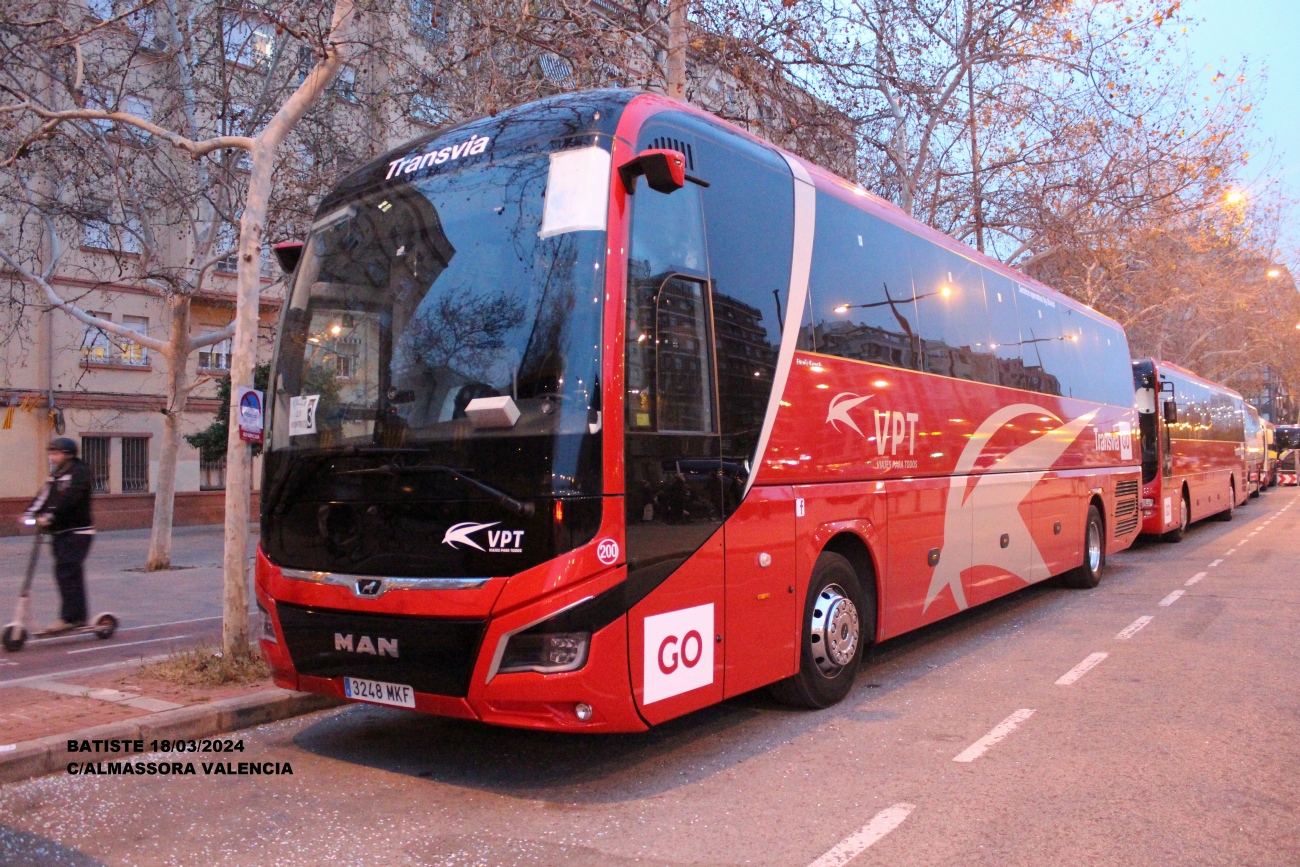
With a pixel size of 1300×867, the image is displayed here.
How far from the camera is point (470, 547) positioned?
4.91 metres

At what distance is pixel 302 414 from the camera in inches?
224

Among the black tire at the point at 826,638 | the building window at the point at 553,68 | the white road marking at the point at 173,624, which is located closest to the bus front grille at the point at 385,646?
the black tire at the point at 826,638

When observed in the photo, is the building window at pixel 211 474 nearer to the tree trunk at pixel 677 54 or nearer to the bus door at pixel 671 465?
the tree trunk at pixel 677 54

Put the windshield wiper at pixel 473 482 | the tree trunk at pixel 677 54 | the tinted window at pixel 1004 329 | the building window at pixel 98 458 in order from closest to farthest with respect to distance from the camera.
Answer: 1. the windshield wiper at pixel 473 482
2. the tinted window at pixel 1004 329
3. the tree trunk at pixel 677 54
4. the building window at pixel 98 458

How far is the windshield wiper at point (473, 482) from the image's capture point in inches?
188

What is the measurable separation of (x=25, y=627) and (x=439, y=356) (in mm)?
6179

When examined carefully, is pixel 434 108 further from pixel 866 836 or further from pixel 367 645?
pixel 866 836

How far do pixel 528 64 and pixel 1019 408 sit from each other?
7081 millimetres

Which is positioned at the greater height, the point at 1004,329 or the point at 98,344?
the point at 98,344

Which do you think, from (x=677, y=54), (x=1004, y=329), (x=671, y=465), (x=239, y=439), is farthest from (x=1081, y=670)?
(x=677, y=54)

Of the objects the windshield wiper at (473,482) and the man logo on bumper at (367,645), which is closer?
the windshield wiper at (473,482)

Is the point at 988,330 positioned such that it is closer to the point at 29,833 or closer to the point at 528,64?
the point at 528,64

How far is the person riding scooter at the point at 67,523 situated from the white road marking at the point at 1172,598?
11.2 metres

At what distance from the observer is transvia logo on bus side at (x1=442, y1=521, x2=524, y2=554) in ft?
15.8
